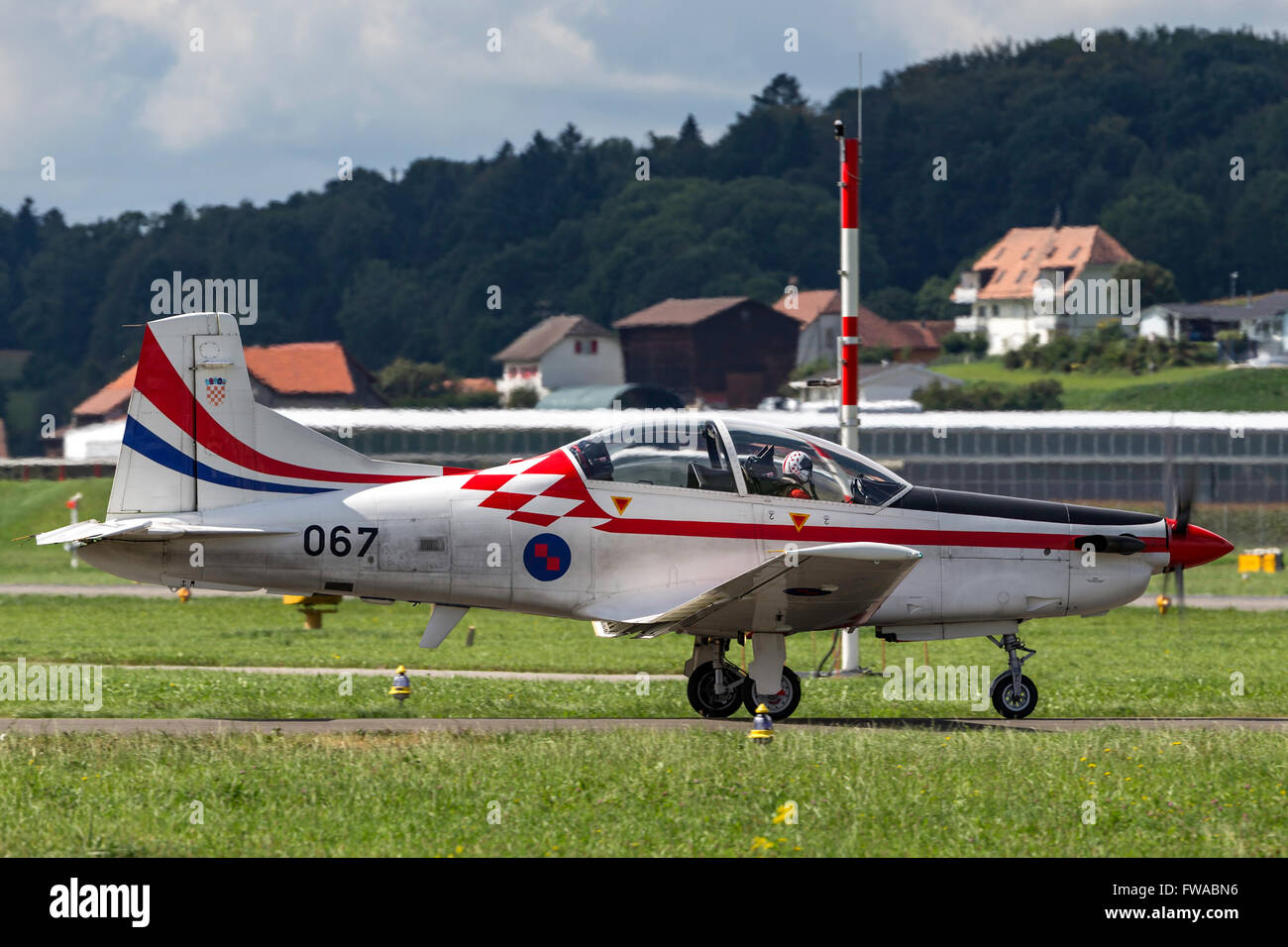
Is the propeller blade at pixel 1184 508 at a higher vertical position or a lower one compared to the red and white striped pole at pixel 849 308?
lower

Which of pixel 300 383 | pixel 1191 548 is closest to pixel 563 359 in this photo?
pixel 300 383

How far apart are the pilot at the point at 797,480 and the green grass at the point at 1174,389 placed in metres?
75.3

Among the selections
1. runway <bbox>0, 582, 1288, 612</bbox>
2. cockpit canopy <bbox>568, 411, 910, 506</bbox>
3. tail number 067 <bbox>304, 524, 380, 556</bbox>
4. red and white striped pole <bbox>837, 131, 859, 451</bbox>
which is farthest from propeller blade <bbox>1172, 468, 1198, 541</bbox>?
runway <bbox>0, 582, 1288, 612</bbox>

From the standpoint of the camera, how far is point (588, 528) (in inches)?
546

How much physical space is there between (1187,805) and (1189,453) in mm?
48438

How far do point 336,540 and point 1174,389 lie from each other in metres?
83.2

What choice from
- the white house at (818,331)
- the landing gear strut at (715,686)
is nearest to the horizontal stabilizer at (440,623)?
the landing gear strut at (715,686)

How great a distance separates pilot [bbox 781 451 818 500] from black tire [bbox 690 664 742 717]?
2025mm

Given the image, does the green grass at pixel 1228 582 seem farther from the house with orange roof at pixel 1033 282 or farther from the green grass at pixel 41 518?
the house with orange roof at pixel 1033 282

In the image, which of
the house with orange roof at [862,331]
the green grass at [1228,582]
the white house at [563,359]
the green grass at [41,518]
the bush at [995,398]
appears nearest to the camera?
the green grass at [1228,582]

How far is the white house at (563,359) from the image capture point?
124m

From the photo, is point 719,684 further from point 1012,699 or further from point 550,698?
point 1012,699
